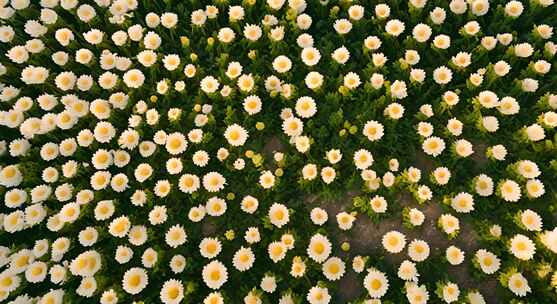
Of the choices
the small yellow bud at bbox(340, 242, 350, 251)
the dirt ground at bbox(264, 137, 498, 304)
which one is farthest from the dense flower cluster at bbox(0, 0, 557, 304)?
the small yellow bud at bbox(340, 242, 350, 251)

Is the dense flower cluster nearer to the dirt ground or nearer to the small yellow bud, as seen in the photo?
the dirt ground

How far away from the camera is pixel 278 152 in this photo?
14.9 ft

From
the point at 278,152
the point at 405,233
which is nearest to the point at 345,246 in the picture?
the point at 405,233

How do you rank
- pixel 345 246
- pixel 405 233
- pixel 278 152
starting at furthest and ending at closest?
pixel 278 152 < pixel 405 233 < pixel 345 246

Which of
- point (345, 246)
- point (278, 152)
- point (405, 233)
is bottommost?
point (405, 233)

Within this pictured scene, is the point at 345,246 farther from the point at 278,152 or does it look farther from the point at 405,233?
the point at 278,152

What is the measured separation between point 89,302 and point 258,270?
1395 millimetres

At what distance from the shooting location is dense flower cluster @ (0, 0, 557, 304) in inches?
158

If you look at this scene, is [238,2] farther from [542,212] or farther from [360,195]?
[542,212]

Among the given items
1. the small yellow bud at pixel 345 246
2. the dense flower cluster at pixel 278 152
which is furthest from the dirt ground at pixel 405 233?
the small yellow bud at pixel 345 246

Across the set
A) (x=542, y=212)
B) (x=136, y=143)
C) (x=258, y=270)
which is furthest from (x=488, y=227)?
(x=136, y=143)

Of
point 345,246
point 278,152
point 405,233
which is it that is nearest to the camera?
point 345,246

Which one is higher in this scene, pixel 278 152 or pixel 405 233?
pixel 278 152

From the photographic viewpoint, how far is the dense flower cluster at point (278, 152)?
4016 mm
